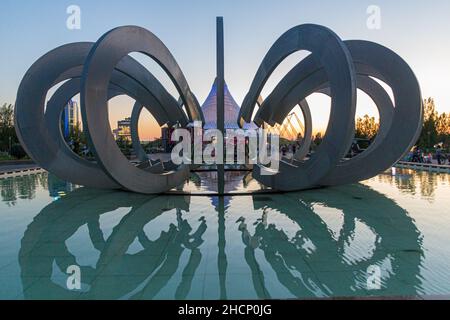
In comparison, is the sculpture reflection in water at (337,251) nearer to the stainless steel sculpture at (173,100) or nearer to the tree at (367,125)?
the stainless steel sculpture at (173,100)

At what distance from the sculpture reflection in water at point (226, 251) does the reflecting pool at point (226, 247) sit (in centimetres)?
2

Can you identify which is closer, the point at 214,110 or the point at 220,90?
the point at 220,90

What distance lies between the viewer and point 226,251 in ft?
20.0

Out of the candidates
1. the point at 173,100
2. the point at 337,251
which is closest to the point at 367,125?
the point at 173,100

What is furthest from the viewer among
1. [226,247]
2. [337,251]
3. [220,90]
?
[220,90]

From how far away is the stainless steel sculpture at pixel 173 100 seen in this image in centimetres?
961

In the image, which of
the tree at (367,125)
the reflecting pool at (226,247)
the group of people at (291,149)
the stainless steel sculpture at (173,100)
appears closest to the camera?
the reflecting pool at (226,247)

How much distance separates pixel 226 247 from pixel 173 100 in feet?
34.8

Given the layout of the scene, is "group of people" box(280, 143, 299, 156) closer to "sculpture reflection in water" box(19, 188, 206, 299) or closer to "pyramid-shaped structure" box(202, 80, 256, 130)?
"pyramid-shaped structure" box(202, 80, 256, 130)

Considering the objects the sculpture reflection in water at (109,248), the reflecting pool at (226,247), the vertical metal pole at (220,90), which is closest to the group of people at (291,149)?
the vertical metal pole at (220,90)

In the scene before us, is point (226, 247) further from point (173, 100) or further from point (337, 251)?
point (173, 100)

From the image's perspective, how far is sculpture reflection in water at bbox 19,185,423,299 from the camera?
15.1ft

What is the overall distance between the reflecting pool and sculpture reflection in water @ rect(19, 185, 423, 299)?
0.02 metres

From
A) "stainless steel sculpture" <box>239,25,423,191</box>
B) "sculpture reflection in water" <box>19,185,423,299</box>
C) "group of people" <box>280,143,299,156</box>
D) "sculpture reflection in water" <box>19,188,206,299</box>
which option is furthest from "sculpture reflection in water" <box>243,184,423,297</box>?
"group of people" <box>280,143,299,156</box>
